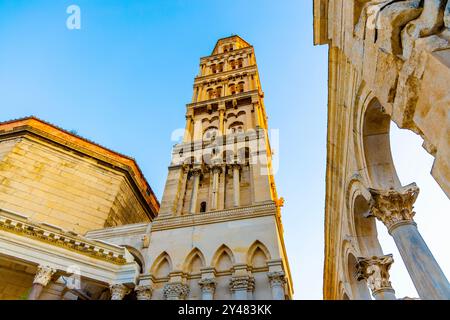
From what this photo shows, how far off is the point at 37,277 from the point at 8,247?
1265 millimetres

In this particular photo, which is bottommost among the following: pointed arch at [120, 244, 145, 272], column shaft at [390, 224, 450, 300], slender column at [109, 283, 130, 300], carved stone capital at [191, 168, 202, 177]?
column shaft at [390, 224, 450, 300]

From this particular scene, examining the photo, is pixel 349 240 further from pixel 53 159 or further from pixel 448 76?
pixel 53 159

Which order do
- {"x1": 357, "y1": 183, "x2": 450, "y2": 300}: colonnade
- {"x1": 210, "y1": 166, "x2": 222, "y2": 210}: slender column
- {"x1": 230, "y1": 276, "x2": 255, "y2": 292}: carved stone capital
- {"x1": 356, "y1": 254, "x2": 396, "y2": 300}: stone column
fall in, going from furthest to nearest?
{"x1": 210, "y1": 166, "x2": 222, "y2": 210}: slender column
{"x1": 230, "y1": 276, "x2": 255, "y2": 292}: carved stone capital
{"x1": 356, "y1": 254, "x2": 396, "y2": 300}: stone column
{"x1": 357, "y1": 183, "x2": 450, "y2": 300}: colonnade

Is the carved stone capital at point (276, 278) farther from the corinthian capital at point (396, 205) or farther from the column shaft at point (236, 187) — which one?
the corinthian capital at point (396, 205)

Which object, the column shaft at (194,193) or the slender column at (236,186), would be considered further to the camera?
the column shaft at (194,193)

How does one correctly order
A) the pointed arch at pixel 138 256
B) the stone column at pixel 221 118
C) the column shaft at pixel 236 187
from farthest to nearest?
the stone column at pixel 221 118
the column shaft at pixel 236 187
the pointed arch at pixel 138 256

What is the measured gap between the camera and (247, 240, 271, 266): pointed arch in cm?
960

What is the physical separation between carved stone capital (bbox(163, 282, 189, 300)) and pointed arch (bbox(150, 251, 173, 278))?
2.31 feet

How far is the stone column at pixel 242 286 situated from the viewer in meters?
8.64

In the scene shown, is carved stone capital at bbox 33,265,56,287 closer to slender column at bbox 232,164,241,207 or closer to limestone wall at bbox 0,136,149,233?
limestone wall at bbox 0,136,149,233

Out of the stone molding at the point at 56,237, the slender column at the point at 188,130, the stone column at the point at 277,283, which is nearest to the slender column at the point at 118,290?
the stone molding at the point at 56,237

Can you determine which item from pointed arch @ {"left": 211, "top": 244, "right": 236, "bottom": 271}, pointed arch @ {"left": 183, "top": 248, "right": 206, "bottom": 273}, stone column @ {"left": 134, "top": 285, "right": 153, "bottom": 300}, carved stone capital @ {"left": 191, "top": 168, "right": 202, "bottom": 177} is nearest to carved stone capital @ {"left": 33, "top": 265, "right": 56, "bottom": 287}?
stone column @ {"left": 134, "top": 285, "right": 153, "bottom": 300}

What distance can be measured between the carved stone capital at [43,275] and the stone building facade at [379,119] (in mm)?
8188
